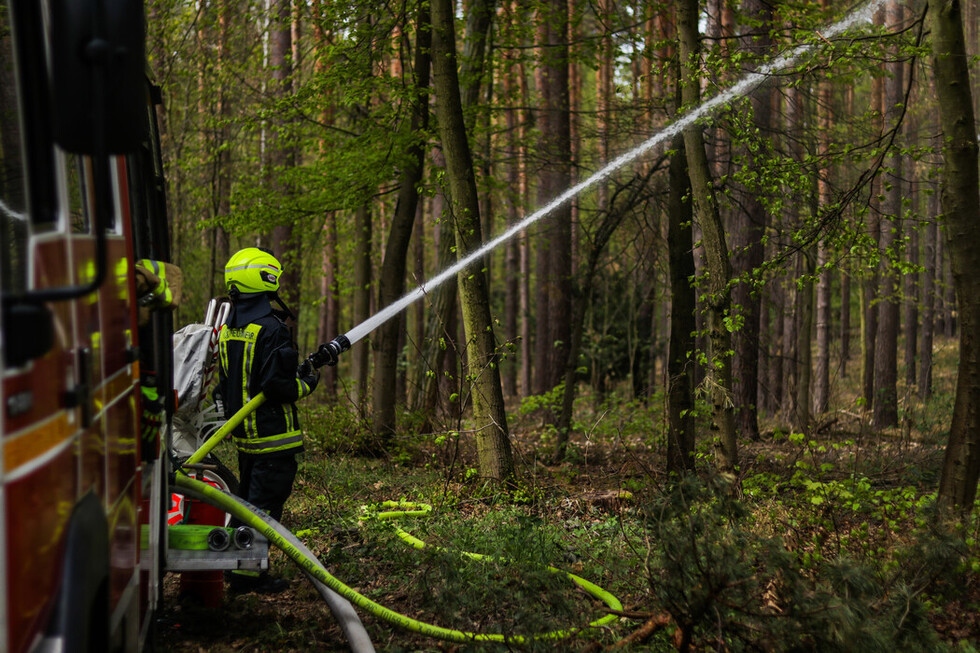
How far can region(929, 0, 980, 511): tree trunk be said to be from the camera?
19.8ft

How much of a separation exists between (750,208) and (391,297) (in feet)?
18.1

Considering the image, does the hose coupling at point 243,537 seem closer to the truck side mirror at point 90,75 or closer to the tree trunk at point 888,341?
the truck side mirror at point 90,75

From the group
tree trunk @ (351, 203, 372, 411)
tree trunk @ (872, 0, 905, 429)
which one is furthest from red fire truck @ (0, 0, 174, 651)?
tree trunk @ (872, 0, 905, 429)

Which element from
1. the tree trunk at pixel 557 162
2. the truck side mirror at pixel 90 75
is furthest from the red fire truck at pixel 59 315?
the tree trunk at pixel 557 162

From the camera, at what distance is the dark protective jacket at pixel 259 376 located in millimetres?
5516

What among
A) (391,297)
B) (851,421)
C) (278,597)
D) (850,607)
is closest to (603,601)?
(850,607)

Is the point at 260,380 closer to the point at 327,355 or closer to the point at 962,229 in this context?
the point at 327,355

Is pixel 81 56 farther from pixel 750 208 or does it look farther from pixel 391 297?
pixel 750 208

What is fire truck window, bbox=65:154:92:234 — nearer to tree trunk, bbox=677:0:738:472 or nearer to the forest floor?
the forest floor

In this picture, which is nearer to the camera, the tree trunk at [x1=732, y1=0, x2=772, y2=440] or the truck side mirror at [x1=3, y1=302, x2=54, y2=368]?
the truck side mirror at [x1=3, y1=302, x2=54, y2=368]

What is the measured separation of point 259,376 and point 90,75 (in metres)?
3.71

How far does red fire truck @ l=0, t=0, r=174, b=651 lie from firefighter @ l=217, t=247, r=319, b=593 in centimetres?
280

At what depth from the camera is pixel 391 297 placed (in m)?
10.8

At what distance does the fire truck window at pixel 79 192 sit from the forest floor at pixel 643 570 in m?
2.74
